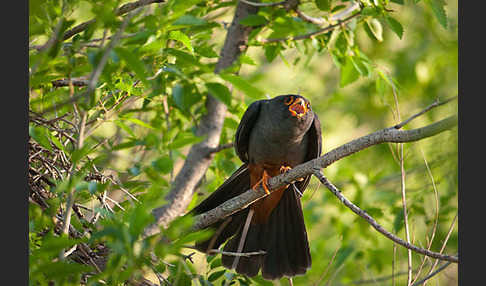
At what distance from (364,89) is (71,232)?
20.9 ft

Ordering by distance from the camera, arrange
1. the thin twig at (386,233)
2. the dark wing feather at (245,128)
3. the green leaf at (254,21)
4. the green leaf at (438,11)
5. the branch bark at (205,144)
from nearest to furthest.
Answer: the thin twig at (386,233) < the green leaf at (438,11) < the green leaf at (254,21) < the dark wing feather at (245,128) < the branch bark at (205,144)

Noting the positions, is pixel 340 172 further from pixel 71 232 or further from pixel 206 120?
pixel 71 232

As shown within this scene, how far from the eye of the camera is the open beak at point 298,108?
4215mm

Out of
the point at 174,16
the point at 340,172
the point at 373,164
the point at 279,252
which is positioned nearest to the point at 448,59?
the point at 373,164

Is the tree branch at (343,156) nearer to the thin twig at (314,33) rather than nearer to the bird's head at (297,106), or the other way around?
the bird's head at (297,106)

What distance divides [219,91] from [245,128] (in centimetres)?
203

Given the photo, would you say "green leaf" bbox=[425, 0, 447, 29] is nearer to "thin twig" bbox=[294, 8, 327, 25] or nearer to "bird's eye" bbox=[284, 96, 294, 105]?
"thin twig" bbox=[294, 8, 327, 25]

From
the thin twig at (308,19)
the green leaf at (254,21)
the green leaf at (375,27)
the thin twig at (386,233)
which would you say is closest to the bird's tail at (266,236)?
the green leaf at (254,21)

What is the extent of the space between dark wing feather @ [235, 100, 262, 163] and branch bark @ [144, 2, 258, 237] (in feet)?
1.16

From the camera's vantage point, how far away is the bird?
4.26 m

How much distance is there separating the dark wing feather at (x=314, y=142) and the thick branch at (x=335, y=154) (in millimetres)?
913

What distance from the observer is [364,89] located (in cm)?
838

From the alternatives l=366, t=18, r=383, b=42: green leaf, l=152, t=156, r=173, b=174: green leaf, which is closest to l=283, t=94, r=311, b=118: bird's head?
l=366, t=18, r=383, b=42: green leaf

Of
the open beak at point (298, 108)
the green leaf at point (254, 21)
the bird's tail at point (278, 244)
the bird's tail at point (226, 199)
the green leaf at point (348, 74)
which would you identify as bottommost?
the bird's tail at point (278, 244)
